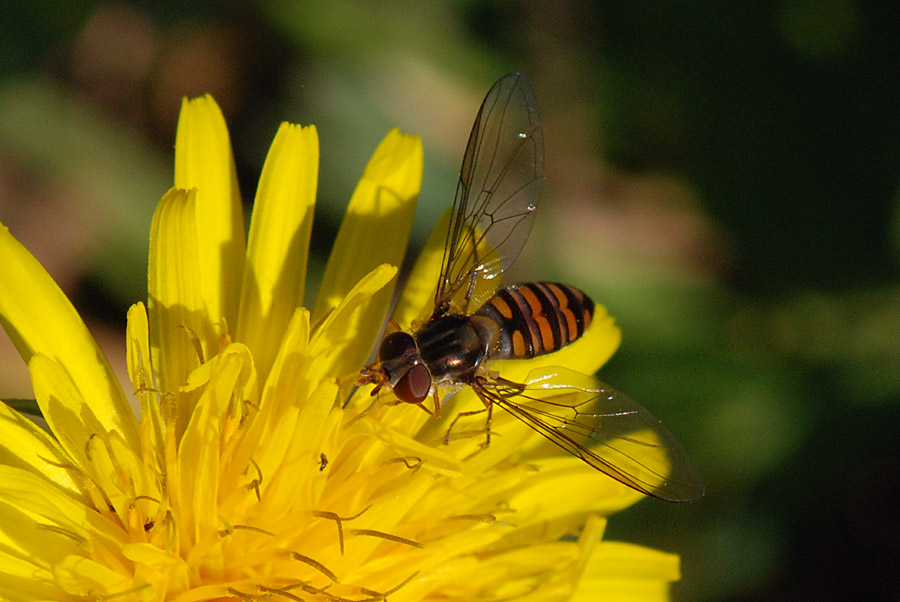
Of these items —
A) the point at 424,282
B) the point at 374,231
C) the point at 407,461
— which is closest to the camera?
the point at 407,461

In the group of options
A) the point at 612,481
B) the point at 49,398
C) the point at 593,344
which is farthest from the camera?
the point at 593,344

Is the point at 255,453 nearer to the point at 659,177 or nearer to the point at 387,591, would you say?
the point at 387,591

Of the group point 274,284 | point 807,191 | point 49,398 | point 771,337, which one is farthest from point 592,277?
point 49,398

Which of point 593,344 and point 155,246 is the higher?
point 155,246

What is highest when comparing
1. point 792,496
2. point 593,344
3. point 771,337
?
point 593,344

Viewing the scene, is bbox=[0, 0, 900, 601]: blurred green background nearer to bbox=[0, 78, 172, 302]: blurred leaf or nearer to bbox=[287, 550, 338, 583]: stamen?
bbox=[0, 78, 172, 302]: blurred leaf

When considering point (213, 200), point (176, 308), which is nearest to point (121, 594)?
point (176, 308)

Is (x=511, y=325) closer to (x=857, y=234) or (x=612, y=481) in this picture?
(x=612, y=481)

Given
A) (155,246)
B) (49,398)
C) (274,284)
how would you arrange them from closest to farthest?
(49,398)
(155,246)
(274,284)
